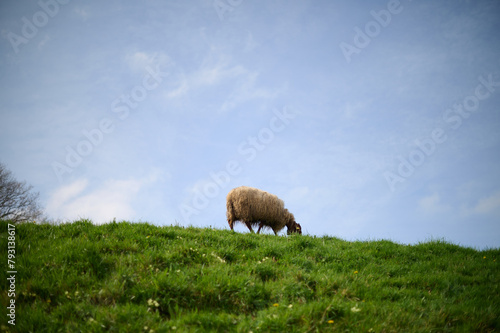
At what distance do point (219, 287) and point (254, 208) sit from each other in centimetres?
974

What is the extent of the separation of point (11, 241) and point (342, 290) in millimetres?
6396

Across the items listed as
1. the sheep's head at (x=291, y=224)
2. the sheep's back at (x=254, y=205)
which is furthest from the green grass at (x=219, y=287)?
the sheep's head at (x=291, y=224)

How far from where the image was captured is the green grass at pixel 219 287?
3.60m

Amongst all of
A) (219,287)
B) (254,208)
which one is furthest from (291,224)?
(219,287)

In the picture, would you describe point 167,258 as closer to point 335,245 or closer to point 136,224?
point 136,224

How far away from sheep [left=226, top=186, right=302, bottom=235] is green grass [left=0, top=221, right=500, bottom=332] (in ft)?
22.7

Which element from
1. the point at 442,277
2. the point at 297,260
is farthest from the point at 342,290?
the point at 442,277

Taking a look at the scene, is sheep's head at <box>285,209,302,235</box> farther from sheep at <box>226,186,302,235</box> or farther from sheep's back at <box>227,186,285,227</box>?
sheep's back at <box>227,186,285,227</box>

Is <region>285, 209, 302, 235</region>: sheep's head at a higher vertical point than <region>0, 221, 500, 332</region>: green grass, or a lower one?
higher

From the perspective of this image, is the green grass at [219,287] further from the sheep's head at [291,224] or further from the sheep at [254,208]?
the sheep's head at [291,224]

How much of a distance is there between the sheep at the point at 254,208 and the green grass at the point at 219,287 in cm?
692

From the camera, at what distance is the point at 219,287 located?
4332 mm

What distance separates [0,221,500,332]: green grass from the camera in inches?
142

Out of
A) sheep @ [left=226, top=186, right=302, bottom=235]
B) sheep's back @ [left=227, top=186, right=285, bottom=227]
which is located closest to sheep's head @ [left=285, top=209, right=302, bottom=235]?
sheep @ [left=226, top=186, right=302, bottom=235]
